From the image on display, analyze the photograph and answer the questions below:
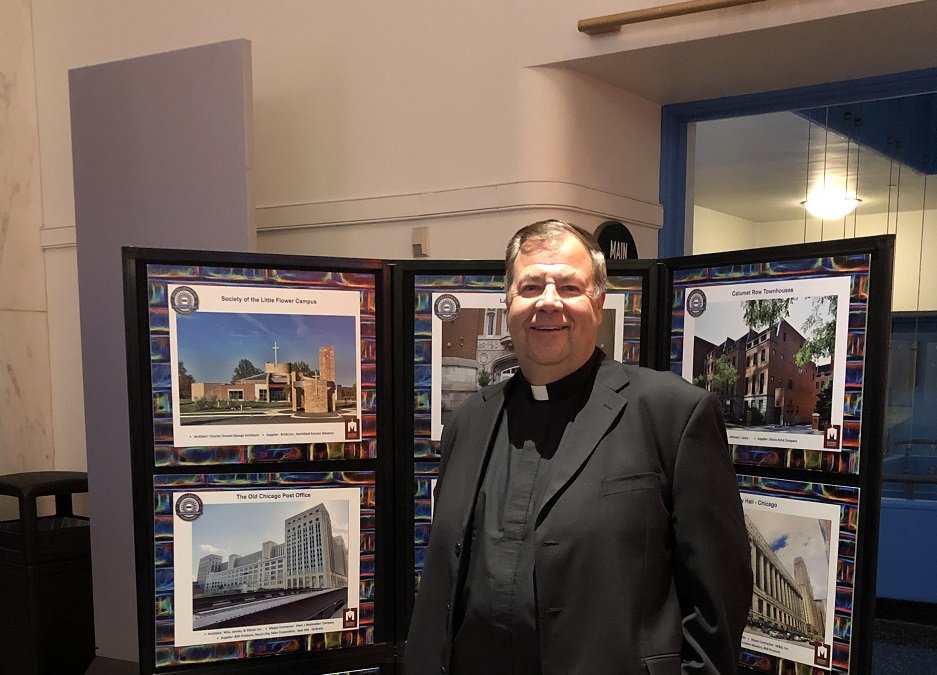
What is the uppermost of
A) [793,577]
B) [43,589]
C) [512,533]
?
[512,533]

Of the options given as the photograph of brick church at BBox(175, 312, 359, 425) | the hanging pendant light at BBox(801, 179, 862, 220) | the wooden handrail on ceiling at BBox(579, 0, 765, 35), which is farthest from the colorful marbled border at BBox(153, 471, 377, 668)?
the hanging pendant light at BBox(801, 179, 862, 220)

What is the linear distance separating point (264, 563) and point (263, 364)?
536 mm

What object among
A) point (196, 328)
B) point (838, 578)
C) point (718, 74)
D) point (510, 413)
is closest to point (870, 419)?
point (838, 578)

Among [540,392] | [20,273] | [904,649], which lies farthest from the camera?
[20,273]

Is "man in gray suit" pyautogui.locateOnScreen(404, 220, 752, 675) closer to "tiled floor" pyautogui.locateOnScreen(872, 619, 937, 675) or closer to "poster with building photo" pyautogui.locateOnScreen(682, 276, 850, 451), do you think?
"poster with building photo" pyautogui.locateOnScreen(682, 276, 850, 451)

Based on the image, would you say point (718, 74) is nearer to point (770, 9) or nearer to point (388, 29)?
point (770, 9)

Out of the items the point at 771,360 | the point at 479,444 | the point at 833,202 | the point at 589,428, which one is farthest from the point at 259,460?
the point at 833,202

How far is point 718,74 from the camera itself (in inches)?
107

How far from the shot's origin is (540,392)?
1.67 meters

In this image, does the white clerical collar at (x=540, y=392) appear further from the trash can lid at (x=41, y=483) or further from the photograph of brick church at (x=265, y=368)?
the trash can lid at (x=41, y=483)

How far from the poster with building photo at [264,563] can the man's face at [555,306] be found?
0.87m

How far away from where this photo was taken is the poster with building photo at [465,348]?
2242 millimetres

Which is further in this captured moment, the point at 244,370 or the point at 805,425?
the point at 244,370

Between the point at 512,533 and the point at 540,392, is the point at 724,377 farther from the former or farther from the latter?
the point at 512,533
